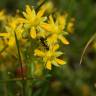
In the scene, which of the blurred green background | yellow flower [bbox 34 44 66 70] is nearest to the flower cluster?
yellow flower [bbox 34 44 66 70]

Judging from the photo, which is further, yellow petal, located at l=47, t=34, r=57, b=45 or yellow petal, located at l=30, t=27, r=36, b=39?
yellow petal, located at l=47, t=34, r=57, b=45

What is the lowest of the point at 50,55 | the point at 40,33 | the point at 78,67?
the point at 78,67

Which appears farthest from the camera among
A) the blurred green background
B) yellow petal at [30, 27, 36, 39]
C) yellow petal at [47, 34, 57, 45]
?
the blurred green background

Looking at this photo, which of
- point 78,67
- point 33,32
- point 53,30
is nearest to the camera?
point 33,32

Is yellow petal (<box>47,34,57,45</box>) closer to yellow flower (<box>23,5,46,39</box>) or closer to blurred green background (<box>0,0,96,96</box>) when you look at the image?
yellow flower (<box>23,5,46,39</box>)

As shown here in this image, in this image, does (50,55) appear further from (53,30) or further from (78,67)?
(78,67)

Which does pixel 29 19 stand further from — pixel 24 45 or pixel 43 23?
pixel 24 45

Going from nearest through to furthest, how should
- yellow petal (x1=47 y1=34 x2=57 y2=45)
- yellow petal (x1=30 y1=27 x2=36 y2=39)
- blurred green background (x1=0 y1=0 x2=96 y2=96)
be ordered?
yellow petal (x1=30 y1=27 x2=36 y2=39) < yellow petal (x1=47 y1=34 x2=57 y2=45) < blurred green background (x1=0 y1=0 x2=96 y2=96)

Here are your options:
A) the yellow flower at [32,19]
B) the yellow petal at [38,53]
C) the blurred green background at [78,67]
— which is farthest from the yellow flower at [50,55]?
the blurred green background at [78,67]

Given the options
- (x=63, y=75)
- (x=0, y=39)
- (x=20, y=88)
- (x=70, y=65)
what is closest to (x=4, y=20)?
(x=0, y=39)

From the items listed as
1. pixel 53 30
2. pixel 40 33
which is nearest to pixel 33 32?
pixel 40 33

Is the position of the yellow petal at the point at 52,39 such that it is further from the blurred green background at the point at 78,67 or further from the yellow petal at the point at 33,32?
the blurred green background at the point at 78,67

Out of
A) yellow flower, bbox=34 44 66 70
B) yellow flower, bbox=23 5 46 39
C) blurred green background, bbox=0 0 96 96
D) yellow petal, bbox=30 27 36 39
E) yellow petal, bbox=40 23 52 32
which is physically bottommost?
blurred green background, bbox=0 0 96 96
